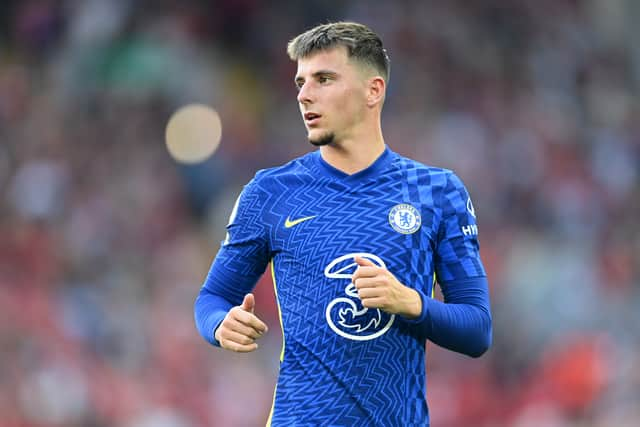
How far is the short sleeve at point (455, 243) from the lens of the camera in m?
4.03

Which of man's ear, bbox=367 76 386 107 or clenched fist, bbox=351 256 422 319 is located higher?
man's ear, bbox=367 76 386 107

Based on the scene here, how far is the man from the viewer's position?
3.90 meters

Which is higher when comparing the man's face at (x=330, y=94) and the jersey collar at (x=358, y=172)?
the man's face at (x=330, y=94)

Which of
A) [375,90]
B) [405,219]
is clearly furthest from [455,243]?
[375,90]

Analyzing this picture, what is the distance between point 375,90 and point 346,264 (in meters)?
0.68

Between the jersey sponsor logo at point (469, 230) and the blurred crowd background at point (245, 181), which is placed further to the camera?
the blurred crowd background at point (245, 181)

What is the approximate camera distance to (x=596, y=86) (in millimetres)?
13547

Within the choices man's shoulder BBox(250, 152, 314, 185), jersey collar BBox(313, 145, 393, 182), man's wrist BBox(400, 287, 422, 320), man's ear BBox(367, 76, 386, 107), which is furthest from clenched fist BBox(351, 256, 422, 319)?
man's ear BBox(367, 76, 386, 107)

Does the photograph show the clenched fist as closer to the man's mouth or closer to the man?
the man

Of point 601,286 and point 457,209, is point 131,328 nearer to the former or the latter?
point 601,286

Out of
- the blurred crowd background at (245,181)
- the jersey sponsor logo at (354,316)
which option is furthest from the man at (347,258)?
the blurred crowd background at (245,181)

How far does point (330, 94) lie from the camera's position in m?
4.10

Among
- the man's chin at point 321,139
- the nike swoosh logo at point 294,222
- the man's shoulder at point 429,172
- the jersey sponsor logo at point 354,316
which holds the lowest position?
the jersey sponsor logo at point 354,316

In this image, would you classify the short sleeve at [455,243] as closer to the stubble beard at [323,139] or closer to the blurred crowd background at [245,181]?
the stubble beard at [323,139]
